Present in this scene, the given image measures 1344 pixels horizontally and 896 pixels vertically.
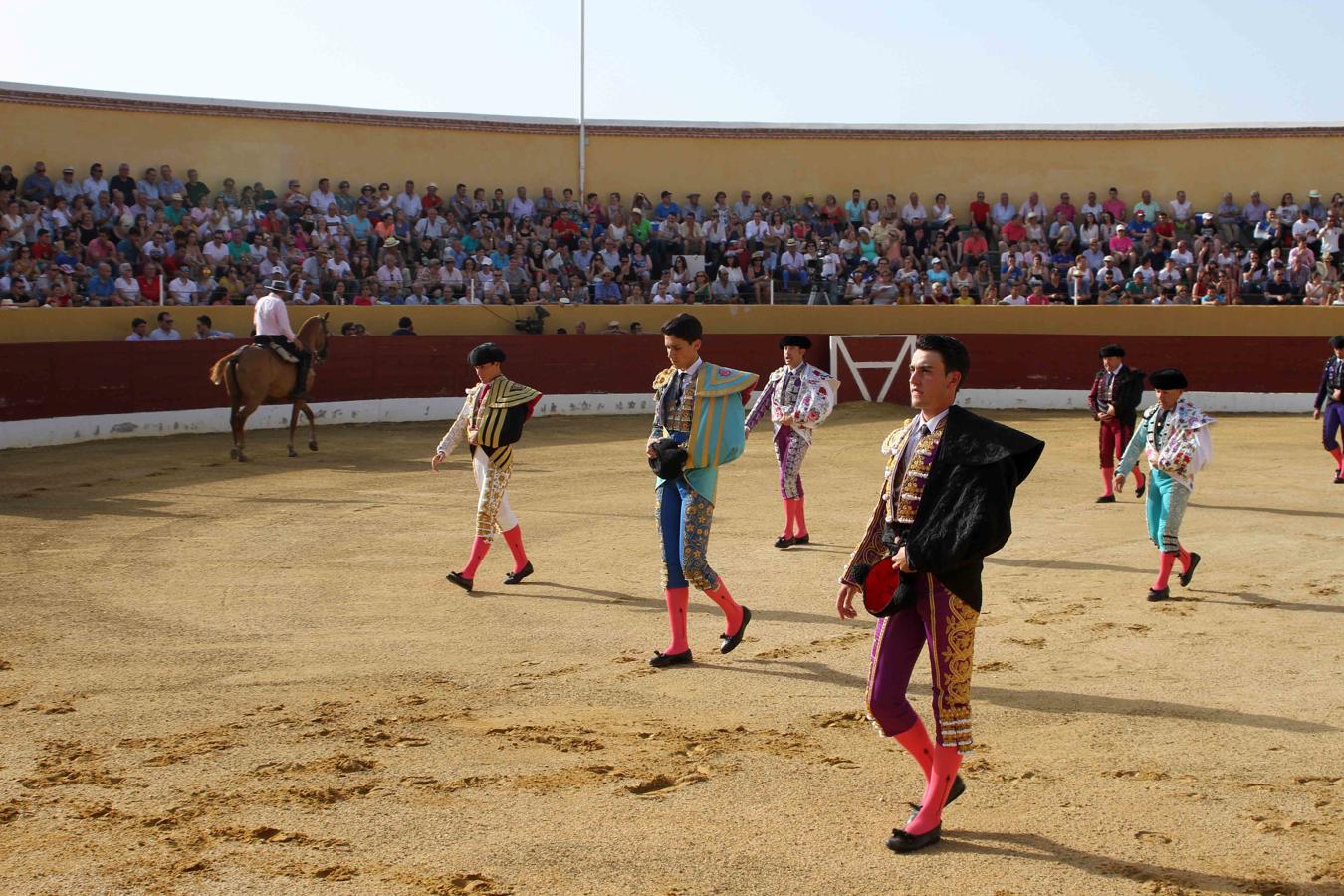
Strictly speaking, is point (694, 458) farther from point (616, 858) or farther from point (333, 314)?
point (333, 314)

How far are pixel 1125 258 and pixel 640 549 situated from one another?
633 inches

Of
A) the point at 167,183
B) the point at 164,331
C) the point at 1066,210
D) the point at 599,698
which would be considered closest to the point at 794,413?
the point at 599,698

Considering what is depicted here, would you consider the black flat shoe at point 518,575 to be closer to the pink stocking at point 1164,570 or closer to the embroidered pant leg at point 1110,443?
the pink stocking at point 1164,570

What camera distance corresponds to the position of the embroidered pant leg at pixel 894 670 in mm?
4488

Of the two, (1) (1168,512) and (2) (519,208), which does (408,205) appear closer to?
(2) (519,208)

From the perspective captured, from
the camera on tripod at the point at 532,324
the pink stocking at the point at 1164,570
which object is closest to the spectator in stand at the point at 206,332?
the camera on tripod at the point at 532,324

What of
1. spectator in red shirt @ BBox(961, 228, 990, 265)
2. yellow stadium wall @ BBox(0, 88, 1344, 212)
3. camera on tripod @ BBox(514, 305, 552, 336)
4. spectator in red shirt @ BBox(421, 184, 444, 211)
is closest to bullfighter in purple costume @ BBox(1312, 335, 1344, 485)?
spectator in red shirt @ BBox(961, 228, 990, 265)

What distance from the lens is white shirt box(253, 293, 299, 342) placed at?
15258 mm

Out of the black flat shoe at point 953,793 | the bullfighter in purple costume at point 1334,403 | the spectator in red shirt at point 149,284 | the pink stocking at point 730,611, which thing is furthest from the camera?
the spectator in red shirt at point 149,284

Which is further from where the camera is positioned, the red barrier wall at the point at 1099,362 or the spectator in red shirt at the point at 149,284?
the red barrier wall at the point at 1099,362

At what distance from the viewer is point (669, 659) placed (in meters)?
6.84

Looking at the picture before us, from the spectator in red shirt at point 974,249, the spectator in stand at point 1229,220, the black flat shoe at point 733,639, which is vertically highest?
the spectator in stand at point 1229,220

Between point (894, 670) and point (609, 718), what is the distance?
1.77m

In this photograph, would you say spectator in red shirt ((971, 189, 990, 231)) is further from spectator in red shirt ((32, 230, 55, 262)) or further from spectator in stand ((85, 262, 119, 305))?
spectator in red shirt ((32, 230, 55, 262))
